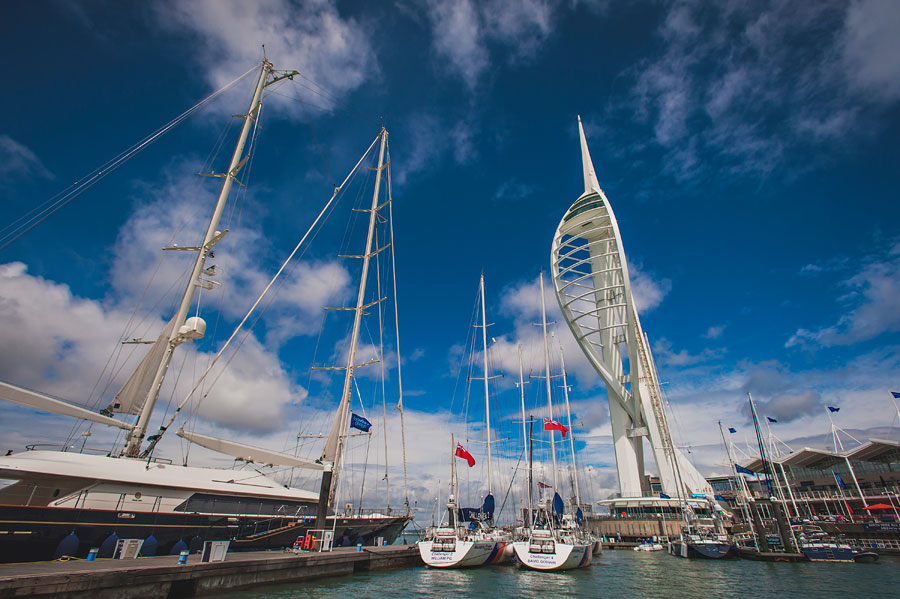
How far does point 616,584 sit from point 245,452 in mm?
20505

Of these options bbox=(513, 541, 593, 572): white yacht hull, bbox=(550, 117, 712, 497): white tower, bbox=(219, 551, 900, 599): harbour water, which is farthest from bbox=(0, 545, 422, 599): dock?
bbox=(550, 117, 712, 497): white tower

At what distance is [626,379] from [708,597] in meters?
47.6

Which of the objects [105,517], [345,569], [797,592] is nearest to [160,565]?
[105,517]

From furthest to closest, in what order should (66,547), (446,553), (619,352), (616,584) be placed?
(619,352) → (446,553) → (616,584) → (66,547)

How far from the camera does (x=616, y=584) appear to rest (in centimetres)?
2144

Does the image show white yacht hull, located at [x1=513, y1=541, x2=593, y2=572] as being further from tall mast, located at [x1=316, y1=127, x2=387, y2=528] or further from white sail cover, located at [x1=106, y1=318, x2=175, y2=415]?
white sail cover, located at [x1=106, y1=318, x2=175, y2=415]

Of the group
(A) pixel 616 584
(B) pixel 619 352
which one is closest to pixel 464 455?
(A) pixel 616 584

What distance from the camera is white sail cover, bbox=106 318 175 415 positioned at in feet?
61.5

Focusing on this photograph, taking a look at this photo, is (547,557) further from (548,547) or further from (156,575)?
(156,575)

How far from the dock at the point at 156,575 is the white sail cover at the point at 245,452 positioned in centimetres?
525

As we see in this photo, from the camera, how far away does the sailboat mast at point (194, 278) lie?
18562mm

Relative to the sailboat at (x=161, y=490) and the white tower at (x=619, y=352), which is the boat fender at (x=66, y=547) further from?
the white tower at (x=619, y=352)

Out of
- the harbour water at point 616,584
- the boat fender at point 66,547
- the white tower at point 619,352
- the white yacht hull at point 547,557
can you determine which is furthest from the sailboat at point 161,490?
the white tower at point 619,352

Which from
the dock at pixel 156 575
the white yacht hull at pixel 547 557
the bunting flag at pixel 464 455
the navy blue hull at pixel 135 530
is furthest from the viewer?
the bunting flag at pixel 464 455
